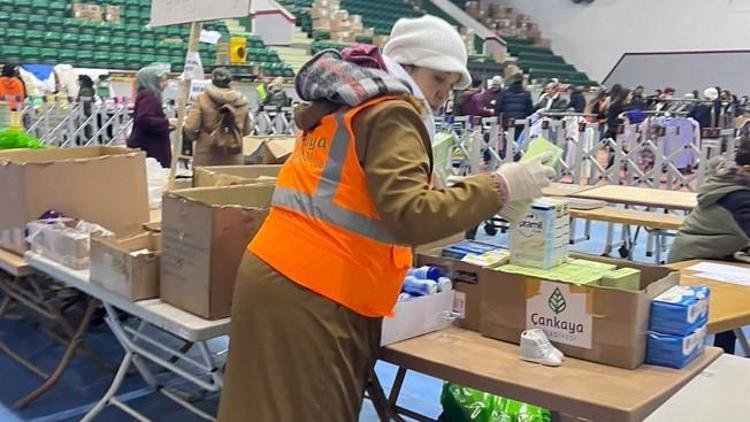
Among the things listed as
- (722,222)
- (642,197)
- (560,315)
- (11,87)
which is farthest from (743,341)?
(11,87)

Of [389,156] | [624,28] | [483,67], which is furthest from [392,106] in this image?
[624,28]

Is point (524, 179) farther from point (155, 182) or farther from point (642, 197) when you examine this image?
point (642, 197)

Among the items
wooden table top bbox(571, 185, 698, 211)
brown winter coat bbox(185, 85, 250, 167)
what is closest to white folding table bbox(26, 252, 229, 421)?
brown winter coat bbox(185, 85, 250, 167)

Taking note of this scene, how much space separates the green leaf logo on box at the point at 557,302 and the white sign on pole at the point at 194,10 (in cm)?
150

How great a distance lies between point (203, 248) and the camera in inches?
76.6

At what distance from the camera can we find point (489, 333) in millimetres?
1771

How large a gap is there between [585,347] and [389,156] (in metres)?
0.60

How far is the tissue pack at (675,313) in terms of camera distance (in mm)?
1576

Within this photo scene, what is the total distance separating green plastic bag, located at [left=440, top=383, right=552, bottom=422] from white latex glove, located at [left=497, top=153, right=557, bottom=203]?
663mm

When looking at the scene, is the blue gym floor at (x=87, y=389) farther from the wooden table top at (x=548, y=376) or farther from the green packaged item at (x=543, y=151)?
the green packaged item at (x=543, y=151)

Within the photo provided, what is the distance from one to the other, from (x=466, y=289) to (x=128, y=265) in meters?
0.93

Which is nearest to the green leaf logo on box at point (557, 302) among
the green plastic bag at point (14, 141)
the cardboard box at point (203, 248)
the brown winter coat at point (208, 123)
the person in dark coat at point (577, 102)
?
the cardboard box at point (203, 248)

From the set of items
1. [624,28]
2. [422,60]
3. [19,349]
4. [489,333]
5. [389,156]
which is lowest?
[19,349]

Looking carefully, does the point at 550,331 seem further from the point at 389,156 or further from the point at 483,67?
the point at 483,67
